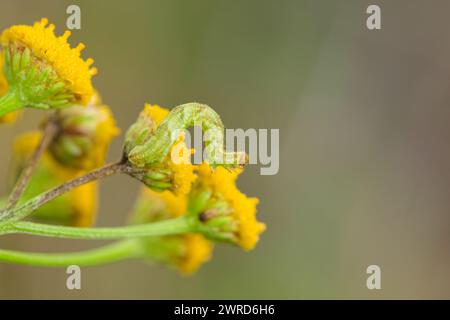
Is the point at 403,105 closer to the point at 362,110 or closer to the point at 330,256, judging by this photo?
the point at 362,110

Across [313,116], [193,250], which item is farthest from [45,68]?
[313,116]

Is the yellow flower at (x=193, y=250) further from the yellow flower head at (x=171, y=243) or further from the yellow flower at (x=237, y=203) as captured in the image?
the yellow flower at (x=237, y=203)

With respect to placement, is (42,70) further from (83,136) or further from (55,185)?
(55,185)

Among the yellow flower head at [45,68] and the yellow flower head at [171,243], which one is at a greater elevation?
the yellow flower head at [45,68]

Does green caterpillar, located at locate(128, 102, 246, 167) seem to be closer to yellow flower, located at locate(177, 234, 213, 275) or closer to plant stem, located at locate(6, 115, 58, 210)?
plant stem, located at locate(6, 115, 58, 210)

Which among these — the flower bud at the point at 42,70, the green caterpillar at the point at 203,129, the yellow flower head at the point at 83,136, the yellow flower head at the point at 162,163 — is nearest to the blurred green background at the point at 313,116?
the yellow flower head at the point at 83,136

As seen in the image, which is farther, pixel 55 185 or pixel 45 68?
pixel 55 185
